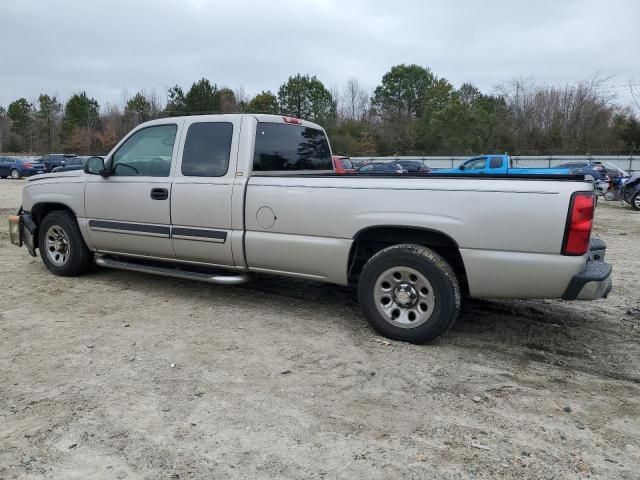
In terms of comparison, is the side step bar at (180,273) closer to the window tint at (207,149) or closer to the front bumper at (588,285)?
the window tint at (207,149)

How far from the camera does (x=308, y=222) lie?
4.63 m

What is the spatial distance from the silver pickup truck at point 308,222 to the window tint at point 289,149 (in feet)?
0.05

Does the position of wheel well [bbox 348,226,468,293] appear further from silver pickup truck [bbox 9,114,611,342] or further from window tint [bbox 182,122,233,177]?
window tint [bbox 182,122,233,177]

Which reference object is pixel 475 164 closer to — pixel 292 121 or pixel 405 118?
pixel 292 121

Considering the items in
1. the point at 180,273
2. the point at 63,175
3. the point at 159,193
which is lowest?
the point at 180,273

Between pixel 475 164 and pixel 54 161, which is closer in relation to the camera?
pixel 475 164

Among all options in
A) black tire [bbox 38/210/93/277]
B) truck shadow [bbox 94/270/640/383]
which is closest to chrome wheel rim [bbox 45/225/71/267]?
black tire [bbox 38/210/93/277]

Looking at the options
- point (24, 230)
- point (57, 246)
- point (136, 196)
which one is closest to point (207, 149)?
point (136, 196)

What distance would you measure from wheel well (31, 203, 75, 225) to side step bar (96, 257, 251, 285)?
92 cm

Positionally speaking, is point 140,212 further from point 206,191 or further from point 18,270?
point 18,270

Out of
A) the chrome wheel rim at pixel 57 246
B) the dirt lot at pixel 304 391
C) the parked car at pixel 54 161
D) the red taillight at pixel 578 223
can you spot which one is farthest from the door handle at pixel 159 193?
the parked car at pixel 54 161

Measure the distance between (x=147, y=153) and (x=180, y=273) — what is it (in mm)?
1399

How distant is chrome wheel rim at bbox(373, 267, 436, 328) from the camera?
13.9ft

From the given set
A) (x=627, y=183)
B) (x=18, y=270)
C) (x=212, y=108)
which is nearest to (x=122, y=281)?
(x=18, y=270)
